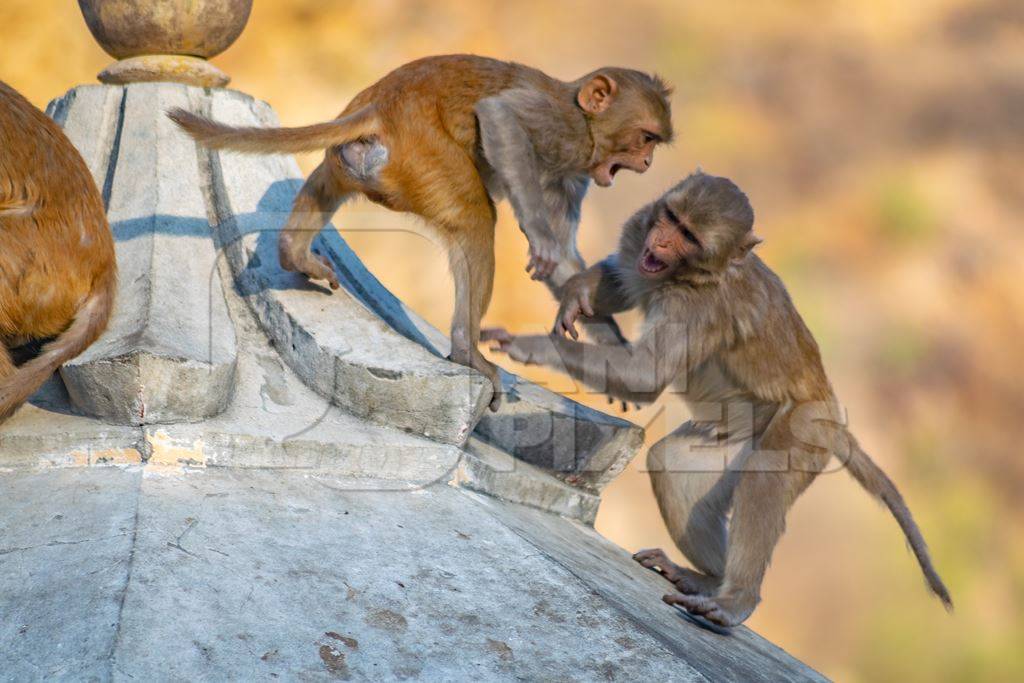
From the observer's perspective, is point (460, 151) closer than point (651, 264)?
No

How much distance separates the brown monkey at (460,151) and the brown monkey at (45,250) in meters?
0.42

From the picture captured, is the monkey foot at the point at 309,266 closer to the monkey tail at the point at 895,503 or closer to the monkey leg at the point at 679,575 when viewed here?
the monkey leg at the point at 679,575

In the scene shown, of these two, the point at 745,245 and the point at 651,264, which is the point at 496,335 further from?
the point at 745,245

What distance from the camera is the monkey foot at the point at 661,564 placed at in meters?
4.29

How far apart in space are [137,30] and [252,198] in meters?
0.84

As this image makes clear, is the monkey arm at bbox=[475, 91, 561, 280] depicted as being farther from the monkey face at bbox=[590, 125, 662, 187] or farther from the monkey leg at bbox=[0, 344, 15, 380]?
the monkey leg at bbox=[0, 344, 15, 380]

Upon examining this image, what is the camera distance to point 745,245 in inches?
164

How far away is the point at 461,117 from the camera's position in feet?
14.1

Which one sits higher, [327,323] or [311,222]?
[311,222]

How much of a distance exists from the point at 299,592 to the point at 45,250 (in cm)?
136

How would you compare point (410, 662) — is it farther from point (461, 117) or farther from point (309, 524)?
point (461, 117)

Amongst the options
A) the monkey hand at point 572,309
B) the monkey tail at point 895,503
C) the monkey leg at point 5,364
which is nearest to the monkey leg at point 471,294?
the monkey hand at point 572,309

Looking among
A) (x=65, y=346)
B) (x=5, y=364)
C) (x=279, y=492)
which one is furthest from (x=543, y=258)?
(x=5, y=364)

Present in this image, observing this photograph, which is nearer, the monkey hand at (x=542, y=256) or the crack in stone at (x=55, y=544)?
the crack in stone at (x=55, y=544)
